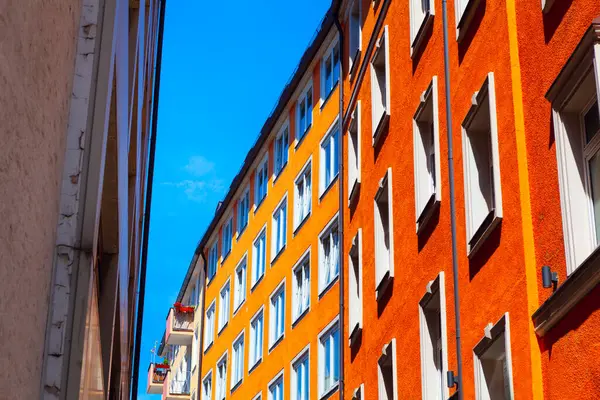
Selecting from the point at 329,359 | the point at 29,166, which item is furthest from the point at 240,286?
the point at 29,166

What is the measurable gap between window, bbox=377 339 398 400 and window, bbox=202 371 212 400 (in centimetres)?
2510

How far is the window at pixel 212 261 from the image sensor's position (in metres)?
47.3

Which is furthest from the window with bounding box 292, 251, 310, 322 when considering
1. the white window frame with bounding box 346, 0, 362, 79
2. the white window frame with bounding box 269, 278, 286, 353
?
the white window frame with bounding box 346, 0, 362, 79

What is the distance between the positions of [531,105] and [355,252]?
1242 cm

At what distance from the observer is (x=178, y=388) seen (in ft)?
175

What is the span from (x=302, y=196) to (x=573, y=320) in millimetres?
24337

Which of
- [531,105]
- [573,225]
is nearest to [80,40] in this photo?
[573,225]

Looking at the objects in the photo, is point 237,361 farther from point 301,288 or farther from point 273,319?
point 301,288

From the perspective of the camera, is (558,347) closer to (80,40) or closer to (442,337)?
(442,337)

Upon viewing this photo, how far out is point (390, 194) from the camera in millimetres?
20438

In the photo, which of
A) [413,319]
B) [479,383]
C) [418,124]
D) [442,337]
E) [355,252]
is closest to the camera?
[479,383]

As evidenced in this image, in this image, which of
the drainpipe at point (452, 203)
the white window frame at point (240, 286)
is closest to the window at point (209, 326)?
the white window frame at point (240, 286)

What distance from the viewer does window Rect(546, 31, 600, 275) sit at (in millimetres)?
10680

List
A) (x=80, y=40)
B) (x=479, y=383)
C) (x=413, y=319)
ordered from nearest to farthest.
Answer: (x=80, y=40), (x=479, y=383), (x=413, y=319)
